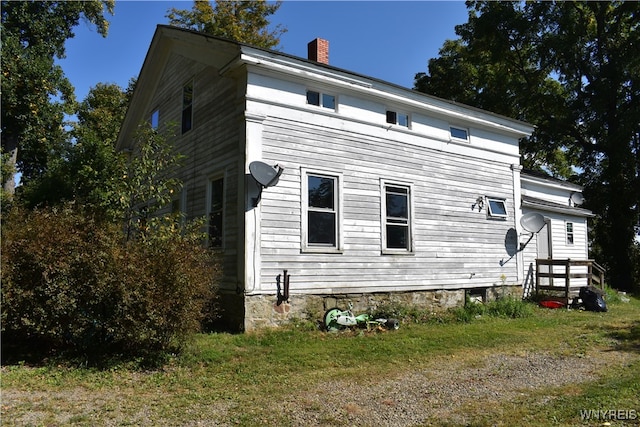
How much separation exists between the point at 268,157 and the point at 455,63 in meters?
22.8

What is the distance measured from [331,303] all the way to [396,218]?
270 cm

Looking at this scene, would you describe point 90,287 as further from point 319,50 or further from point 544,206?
point 544,206

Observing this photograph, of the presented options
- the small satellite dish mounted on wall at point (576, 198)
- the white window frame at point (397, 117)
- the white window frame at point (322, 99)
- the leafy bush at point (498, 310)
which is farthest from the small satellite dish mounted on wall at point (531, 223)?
the white window frame at point (322, 99)

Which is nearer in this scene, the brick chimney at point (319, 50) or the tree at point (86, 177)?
the tree at point (86, 177)

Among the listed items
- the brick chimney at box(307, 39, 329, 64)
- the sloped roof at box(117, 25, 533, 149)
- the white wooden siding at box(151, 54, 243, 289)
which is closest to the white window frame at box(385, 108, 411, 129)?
the sloped roof at box(117, 25, 533, 149)

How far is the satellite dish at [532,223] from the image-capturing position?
1395 cm

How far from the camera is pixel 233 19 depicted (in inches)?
990

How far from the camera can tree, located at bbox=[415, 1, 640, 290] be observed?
22.2 meters

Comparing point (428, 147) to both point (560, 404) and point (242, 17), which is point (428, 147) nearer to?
point (560, 404)

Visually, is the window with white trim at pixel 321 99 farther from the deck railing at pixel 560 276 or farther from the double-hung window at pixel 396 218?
the deck railing at pixel 560 276

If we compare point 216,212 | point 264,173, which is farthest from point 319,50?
point 216,212

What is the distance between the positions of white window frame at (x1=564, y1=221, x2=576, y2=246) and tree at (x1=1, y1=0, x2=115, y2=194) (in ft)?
58.7

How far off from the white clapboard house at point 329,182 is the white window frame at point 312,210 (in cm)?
2

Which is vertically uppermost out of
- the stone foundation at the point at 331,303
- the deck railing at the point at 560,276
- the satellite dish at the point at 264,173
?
the satellite dish at the point at 264,173
